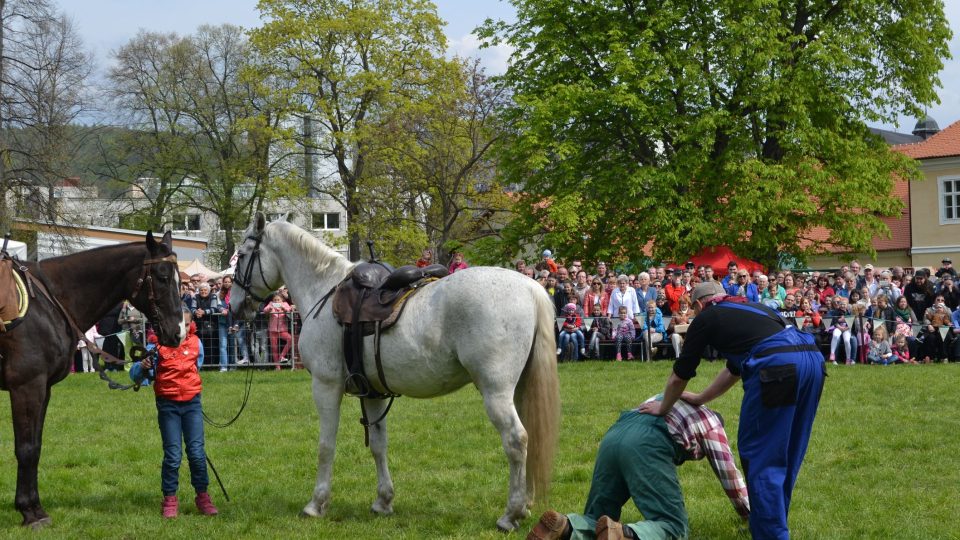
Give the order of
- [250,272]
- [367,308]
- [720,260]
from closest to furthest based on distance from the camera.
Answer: [367,308]
[250,272]
[720,260]

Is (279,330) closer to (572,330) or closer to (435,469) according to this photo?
(572,330)

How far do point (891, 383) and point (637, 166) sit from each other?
16.5 m

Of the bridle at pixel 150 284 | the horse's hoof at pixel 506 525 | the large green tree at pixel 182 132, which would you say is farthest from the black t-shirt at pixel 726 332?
the large green tree at pixel 182 132

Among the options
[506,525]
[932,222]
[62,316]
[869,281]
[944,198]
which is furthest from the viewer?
[932,222]

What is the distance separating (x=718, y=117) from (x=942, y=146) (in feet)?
69.6

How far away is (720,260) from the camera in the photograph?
28.2 meters

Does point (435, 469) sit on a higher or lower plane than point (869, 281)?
lower

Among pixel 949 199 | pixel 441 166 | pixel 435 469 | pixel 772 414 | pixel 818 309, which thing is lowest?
pixel 435 469

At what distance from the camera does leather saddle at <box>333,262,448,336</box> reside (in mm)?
7617

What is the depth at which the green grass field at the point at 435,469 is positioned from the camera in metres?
7.25

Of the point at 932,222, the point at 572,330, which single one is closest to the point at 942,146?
the point at 932,222

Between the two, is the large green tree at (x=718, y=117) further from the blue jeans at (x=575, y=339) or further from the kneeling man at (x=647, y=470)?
the kneeling man at (x=647, y=470)

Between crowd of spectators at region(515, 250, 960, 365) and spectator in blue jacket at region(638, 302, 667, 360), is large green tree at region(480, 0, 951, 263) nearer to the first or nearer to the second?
crowd of spectators at region(515, 250, 960, 365)

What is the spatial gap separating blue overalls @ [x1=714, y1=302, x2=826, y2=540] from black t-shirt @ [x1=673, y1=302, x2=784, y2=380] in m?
0.06
